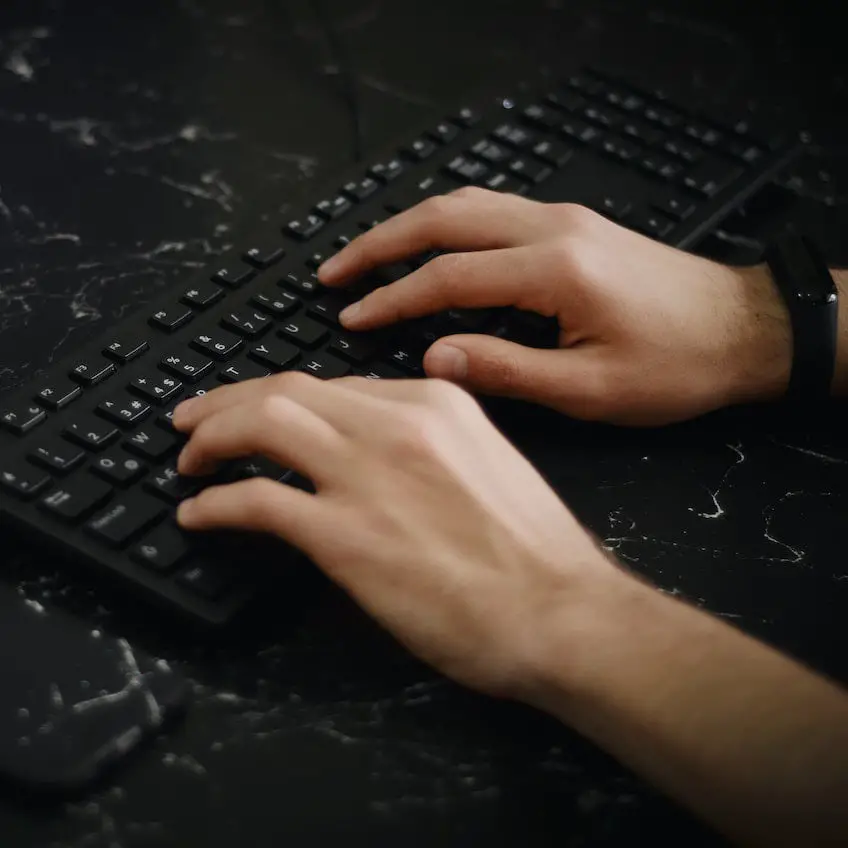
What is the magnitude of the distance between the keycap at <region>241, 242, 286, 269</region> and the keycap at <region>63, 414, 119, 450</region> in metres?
0.18

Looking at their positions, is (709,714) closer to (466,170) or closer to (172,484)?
(172,484)

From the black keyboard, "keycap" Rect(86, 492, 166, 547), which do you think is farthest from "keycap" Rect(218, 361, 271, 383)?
"keycap" Rect(86, 492, 166, 547)

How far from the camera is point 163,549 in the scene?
56 cm

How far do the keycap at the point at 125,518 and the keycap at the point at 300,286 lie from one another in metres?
0.20

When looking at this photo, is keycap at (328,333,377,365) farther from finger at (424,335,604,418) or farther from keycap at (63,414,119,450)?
keycap at (63,414,119,450)

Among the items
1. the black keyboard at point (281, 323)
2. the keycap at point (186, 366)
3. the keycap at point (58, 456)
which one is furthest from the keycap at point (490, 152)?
the keycap at point (58, 456)

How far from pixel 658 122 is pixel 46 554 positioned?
0.61 meters

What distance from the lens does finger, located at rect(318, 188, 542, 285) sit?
2.43ft

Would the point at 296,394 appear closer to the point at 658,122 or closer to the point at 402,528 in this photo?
the point at 402,528

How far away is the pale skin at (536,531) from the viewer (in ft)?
1.65

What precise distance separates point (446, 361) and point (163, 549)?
21 cm

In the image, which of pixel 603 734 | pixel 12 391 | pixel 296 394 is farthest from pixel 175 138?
pixel 603 734

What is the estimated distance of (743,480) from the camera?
2.27 feet

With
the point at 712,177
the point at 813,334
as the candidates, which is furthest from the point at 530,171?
the point at 813,334
